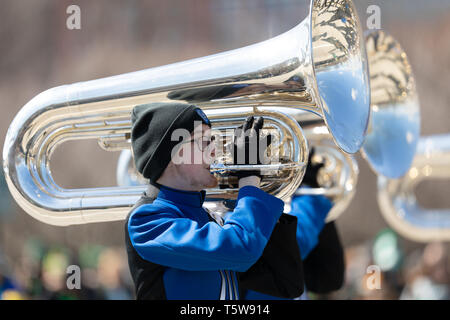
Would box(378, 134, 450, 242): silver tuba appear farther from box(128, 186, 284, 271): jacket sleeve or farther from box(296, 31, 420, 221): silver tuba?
box(128, 186, 284, 271): jacket sleeve

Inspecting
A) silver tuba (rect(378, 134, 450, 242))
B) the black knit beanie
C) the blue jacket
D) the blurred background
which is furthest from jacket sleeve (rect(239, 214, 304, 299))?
the blurred background

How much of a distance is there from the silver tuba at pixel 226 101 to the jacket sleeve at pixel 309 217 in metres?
0.51

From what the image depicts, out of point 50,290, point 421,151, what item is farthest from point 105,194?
point 50,290

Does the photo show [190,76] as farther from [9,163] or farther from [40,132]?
[9,163]

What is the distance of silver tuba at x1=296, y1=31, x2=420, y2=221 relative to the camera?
7.38 ft

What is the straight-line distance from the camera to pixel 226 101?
58.3 inches

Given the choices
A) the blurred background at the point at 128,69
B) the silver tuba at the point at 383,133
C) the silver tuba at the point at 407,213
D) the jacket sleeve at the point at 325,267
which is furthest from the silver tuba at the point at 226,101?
the blurred background at the point at 128,69

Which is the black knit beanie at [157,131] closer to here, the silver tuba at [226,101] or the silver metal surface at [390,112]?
the silver tuba at [226,101]

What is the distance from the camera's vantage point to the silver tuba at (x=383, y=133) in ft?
7.38

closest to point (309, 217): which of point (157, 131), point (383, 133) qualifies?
point (383, 133)

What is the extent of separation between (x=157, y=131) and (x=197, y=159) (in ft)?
0.44

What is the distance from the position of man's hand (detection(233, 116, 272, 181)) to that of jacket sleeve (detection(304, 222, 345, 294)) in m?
1.01

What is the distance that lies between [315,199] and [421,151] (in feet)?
2.28

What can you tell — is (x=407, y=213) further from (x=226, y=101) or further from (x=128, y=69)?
(x=128, y=69)
